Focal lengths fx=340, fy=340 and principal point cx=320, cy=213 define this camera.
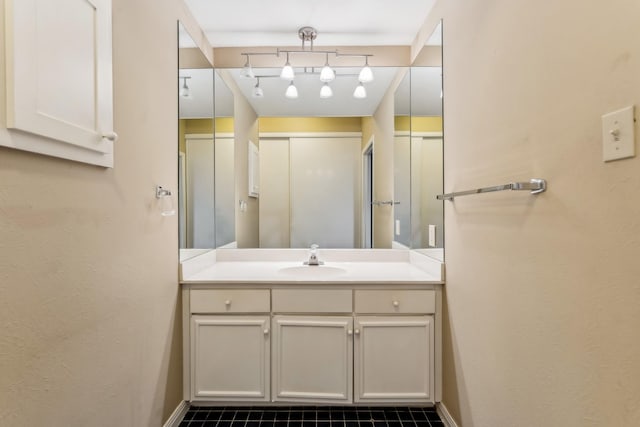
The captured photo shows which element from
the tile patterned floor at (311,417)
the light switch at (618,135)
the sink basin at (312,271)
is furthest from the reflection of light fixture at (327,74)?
the tile patterned floor at (311,417)

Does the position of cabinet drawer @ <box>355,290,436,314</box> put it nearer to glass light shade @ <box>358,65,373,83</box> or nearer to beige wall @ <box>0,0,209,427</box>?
beige wall @ <box>0,0,209,427</box>

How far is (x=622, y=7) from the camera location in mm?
721

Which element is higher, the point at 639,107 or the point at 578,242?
the point at 639,107

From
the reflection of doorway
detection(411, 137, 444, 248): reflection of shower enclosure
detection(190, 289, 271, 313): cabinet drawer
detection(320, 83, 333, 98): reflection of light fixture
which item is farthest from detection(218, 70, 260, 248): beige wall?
detection(411, 137, 444, 248): reflection of shower enclosure

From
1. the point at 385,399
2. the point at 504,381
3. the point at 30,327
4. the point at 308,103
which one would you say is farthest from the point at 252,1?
the point at 385,399

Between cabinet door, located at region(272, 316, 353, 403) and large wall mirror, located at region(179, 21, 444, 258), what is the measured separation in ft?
2.33

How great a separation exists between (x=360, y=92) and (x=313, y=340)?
1.64m

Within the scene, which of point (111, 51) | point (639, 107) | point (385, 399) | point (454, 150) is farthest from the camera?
point (385, 399)

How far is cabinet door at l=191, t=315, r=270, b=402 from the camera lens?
5.83 ft

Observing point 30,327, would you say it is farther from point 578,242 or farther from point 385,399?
point 385,399

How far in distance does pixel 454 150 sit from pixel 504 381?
99 cm

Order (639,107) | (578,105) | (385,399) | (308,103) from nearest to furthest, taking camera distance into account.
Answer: (639,107), (578,105), (385,399), (308,103)

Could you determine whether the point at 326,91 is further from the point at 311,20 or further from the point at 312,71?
the point at 311,20

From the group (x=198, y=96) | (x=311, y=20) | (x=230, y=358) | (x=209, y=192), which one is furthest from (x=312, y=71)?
(x=230, y=358)
